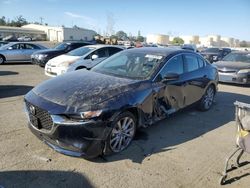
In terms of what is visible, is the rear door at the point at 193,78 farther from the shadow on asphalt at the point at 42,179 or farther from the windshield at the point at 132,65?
the shadow on asphalt at the point at 42,179

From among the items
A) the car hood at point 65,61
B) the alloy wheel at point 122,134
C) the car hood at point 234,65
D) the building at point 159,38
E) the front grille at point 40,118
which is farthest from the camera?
the building at point 159,38

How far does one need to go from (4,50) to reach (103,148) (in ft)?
46.5

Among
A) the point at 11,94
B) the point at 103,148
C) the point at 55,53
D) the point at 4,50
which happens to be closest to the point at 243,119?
the point at 103,148

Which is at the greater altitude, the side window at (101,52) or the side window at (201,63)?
the side window at (201,63)

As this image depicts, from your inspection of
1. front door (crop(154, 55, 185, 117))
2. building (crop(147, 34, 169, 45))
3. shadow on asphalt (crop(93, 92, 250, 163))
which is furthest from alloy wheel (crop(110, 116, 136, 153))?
building (crop(147, 34, 169, 45))

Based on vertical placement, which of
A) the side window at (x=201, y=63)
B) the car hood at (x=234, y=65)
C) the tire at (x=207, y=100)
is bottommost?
the tire at (x=207, y=100)

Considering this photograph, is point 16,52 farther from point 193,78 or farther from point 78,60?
point 193,78

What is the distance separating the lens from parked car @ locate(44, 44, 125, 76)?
34.0 ft

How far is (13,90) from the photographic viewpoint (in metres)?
8.52

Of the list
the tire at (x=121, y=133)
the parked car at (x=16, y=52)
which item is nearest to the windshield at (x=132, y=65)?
the tire at (x=121, y=133)

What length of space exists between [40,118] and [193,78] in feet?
11.9

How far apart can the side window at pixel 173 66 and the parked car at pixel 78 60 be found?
4797 mm

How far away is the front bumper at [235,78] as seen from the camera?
11516 mm

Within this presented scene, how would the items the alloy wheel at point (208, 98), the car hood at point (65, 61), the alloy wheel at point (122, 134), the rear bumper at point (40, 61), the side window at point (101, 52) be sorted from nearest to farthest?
the alloy wheel at point (122, 134)
the alloy wheel at point (208, 98)
the car hood at point (65, 61)
the side window at point (101, 52)
the rear bumper at point (40, 61)
